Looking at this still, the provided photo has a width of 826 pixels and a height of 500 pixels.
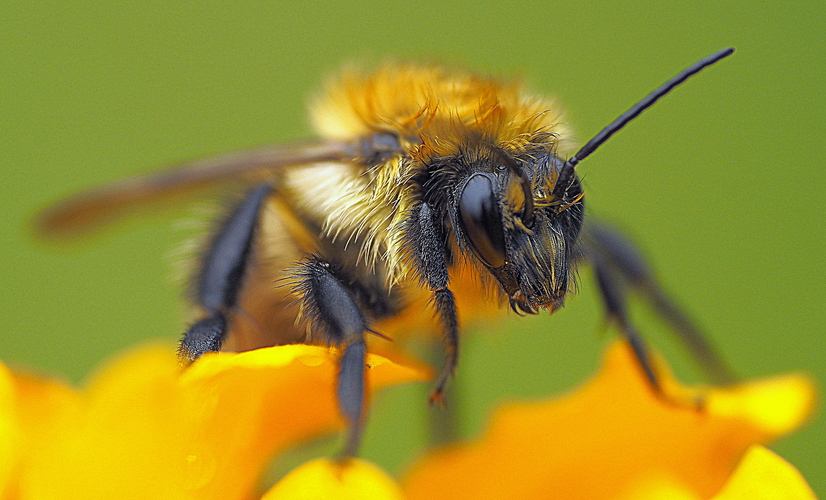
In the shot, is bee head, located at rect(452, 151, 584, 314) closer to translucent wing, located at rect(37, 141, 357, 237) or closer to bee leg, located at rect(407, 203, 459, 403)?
bee leg, located at rect(407, 203, 459, 403)

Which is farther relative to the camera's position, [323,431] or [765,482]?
[323,431]

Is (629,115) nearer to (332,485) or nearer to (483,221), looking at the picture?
(483,221)

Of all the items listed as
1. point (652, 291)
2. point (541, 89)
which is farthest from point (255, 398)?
point (541, 89)

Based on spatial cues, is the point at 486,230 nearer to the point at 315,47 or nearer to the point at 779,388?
the point at 779,388

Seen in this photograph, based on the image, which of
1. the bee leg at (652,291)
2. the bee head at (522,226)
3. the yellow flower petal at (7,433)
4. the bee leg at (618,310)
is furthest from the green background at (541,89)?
the yellow flower petal at (7,433)

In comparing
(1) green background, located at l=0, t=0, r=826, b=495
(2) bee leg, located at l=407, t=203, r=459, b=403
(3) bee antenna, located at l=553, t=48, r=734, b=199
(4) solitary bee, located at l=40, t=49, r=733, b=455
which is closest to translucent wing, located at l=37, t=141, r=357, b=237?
(4) solitary bee, located at l=40, t=49, r=733, b=455

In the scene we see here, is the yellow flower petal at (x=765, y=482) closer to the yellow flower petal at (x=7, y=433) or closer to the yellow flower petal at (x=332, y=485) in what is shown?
the yellow flower petal at (x=332, y=485)
